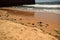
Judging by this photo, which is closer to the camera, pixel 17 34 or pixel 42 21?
pixel 17 34

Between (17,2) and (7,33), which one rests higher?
(7,33)

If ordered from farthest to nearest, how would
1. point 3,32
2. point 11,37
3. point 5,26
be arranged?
point 5,26 → point 3,32 → point 11,37

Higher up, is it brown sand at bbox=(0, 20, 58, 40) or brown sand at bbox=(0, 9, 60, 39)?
brown sand at bbox=(0, 20, 58, 40)

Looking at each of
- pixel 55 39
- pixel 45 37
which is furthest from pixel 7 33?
pixel 55 39

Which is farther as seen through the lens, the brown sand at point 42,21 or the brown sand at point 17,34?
the brown sand at point 42,21

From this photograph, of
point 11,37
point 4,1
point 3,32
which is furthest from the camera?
point 4,1

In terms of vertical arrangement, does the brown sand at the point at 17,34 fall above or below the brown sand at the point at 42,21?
above

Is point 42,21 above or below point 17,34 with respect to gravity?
below

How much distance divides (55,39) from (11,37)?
1.10m

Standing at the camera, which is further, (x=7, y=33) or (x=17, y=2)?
(x=17, y=2)

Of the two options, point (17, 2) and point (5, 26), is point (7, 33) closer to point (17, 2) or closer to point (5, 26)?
point (5, 26)

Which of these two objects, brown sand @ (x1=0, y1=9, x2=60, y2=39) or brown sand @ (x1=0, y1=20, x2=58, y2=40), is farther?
brown sand @ (x1=0, y1=9, x2=60, y2=39)

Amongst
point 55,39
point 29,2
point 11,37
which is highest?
point 11,37

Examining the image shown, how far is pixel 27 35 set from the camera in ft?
12.4
